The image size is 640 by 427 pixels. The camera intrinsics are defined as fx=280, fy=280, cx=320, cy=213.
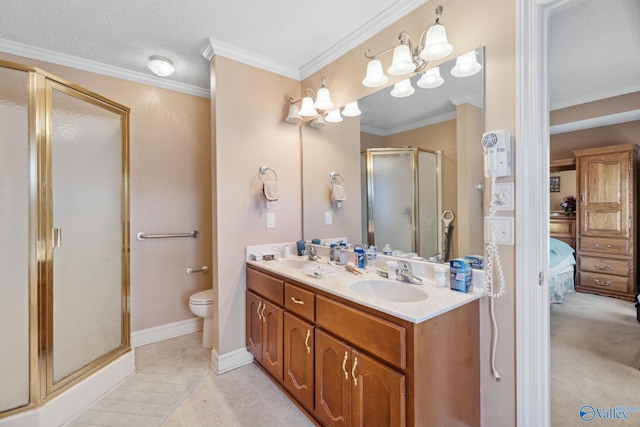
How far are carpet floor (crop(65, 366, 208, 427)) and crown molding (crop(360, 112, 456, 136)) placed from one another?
7.30ft

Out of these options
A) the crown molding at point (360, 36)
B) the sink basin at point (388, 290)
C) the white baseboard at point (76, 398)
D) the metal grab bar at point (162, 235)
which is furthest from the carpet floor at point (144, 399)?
the crown molding at point (360, 36)

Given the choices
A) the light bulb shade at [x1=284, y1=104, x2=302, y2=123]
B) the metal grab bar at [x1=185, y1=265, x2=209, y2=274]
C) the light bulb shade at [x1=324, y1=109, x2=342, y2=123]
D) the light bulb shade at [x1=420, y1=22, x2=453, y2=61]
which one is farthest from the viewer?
the metal grab bar at [x1=185, y1=265, x2=209, y2=274]

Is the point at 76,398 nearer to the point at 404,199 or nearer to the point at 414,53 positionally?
the point at 404,199

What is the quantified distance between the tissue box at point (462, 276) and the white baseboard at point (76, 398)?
91.1 inches

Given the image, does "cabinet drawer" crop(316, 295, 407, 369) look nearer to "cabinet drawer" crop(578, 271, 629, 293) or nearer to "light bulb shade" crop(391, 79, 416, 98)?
"light bulb shade" crop(391, 79, 416, 98)

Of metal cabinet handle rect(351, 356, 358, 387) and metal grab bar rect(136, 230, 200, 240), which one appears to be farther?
metal grab bar rect(136, 230, 200, 240)

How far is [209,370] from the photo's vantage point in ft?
7.17

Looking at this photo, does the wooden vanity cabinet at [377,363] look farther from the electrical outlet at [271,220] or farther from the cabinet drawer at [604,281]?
the cabinet drawer at [604,281]

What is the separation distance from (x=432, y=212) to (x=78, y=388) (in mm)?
2450

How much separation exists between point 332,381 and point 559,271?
3.42m

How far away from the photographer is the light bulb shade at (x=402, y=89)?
5.66 feet

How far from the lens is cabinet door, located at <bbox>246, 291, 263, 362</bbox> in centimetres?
209

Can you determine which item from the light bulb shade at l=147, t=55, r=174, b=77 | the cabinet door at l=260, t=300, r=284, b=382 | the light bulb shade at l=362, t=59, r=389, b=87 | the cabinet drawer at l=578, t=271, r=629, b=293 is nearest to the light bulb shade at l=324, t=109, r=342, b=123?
the light bulb shade at l=362, t=59, r=389, b=87

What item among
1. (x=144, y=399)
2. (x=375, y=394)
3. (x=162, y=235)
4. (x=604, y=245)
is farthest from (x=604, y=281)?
(x=162, y=235)
